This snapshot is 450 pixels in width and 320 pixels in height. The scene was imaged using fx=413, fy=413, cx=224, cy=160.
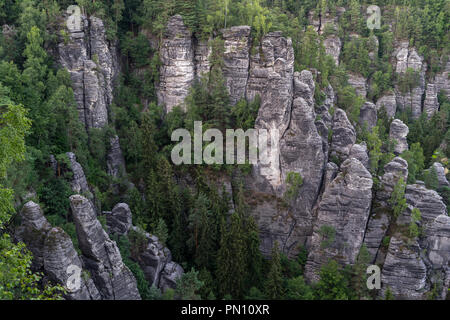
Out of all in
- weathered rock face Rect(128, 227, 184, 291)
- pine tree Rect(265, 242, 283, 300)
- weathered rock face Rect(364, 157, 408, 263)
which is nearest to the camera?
pine tree Rect(265, 242, 283, 300)

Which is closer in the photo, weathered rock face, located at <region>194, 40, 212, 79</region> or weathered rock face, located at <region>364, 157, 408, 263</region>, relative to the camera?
weathered rock face, located at <region>364, 157, 408, 263</region>

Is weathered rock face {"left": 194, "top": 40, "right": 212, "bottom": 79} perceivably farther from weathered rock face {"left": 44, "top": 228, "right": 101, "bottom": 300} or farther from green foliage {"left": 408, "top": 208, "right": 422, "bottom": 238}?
weathered rock face {"left": 44, "top": 228, "right": 101, "bottom": 300}

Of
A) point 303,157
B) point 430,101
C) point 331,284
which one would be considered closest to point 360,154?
point 303,157

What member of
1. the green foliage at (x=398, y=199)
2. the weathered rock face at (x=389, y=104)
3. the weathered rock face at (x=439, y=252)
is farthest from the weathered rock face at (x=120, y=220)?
the weathered rock face at (x=389, y=104)

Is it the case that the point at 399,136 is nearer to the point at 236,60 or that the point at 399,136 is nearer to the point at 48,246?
the point at 236,60

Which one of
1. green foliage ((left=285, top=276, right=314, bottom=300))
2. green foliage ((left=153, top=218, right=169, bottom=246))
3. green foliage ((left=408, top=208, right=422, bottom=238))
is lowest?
green foliage ((left=285, top=276, right=314, bottom=300))

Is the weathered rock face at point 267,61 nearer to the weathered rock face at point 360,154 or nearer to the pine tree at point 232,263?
the weathered rock face at point 360,154

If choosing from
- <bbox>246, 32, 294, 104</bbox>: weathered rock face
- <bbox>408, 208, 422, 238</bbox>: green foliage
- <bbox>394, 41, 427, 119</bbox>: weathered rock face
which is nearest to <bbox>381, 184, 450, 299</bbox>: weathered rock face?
<bbox>408, 208, 422, 238</bbox>: green foliage
